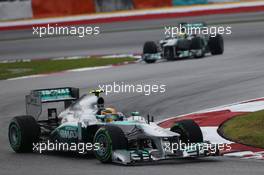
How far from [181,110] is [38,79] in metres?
8.27

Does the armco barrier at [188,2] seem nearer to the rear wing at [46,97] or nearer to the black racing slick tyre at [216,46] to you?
the black racing slick tyre at [216,46]

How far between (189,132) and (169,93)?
7.39 metres

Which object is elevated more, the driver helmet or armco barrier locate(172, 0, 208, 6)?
armco barrier locate(172, 0, 208, 6)

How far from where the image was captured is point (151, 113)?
60.1 ft

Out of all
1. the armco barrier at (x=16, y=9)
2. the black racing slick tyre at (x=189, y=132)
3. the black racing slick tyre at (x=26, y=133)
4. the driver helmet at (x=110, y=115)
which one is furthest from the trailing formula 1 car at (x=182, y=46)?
the black racing slick tyre at (x=189, y=132)

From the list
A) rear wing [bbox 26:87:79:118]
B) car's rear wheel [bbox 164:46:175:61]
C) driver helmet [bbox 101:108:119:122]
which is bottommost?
driver helmet [bbox 101:108:119:122]

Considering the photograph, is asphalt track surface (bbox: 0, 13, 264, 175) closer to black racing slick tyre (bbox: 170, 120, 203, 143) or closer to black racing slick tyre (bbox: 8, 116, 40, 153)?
black racing slick tyre (bbox: 8, 116, 40, 153)

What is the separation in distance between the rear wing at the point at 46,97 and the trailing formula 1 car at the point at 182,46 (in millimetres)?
13330

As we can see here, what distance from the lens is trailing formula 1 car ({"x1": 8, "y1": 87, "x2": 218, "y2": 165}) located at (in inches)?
497

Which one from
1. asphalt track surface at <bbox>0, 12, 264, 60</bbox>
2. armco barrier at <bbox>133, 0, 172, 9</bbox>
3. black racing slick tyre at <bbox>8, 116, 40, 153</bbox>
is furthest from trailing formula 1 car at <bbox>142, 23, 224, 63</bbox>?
black racing slick tyre at <bbox>8, 116, 40, 153</bbox>

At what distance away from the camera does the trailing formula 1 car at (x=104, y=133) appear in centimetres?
1262

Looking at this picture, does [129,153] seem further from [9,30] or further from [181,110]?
[9,30]

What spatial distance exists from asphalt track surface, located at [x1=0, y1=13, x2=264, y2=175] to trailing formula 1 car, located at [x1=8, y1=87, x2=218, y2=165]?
0.20m

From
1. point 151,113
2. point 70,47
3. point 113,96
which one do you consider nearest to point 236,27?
point 70,47
